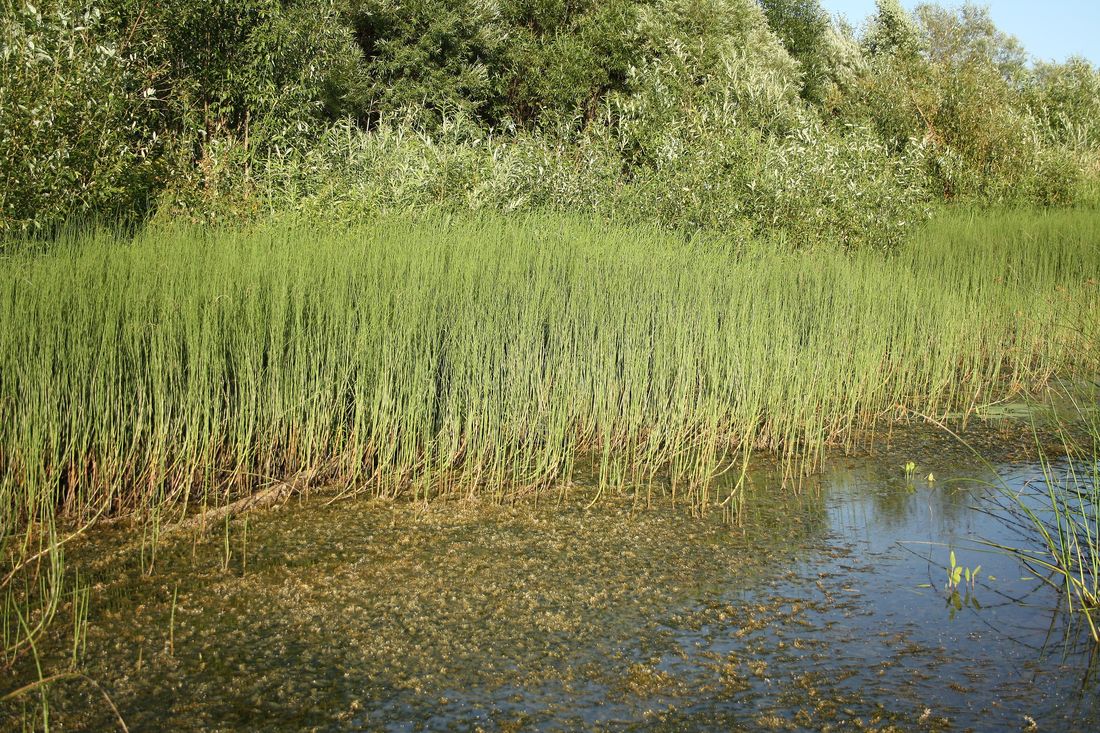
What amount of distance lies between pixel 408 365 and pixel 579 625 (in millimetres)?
1861

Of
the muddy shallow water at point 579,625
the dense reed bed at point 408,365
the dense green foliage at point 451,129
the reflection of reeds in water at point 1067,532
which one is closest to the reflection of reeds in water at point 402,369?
the dense reed bed at point 408,365

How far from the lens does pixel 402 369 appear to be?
194 inches

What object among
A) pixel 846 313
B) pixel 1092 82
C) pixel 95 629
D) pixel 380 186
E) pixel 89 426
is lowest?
pixel 95 629

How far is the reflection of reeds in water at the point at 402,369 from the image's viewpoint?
14.1 feet

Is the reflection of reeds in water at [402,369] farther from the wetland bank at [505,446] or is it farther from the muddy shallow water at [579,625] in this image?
the muddy shallow water at [579,625]

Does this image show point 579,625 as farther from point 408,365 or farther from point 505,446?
point 408,365

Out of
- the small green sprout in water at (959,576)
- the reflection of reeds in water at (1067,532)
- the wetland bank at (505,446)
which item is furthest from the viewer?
the small green sprout in water at (959,576)

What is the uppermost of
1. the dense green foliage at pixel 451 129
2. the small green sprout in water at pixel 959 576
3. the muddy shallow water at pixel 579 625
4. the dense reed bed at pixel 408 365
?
the dense green foliage at pixel 451 129

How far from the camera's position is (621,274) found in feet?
19.2

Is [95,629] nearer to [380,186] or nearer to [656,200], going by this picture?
[380,186]

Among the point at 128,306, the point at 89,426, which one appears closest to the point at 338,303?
the point at 128,306

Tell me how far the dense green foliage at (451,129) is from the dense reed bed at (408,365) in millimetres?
1942

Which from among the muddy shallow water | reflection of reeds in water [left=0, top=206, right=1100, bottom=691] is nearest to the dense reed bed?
reflection of reeds in water [left=0, top=206, right=1100, bottom=691]

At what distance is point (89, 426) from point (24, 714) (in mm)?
1751
